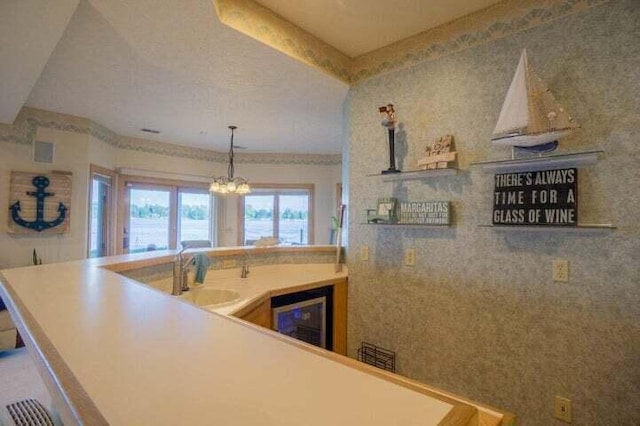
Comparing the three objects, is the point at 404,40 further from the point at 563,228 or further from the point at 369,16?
the point at 563,228

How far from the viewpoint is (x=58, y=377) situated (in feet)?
1.73

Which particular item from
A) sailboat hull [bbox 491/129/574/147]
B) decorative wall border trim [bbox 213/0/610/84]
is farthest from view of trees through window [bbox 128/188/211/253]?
sailboat hull [bbox 491/129/574/147]

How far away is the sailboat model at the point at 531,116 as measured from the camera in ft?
5.67

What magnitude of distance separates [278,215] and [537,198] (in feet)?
16.1

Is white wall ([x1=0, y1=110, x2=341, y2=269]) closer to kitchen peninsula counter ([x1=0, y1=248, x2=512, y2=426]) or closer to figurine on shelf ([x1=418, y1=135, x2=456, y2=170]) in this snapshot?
kitchen peninsula counter ([x1=0, y1=248, x2=512, y2=426])

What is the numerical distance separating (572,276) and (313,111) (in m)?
2.71

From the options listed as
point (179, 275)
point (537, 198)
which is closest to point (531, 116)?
point (537, 198)

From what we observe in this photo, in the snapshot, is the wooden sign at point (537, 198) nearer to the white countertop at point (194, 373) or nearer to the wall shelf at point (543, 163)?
the wall shelf at point (543, 163)

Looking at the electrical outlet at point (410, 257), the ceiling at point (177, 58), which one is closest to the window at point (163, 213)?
the ceiling at point (177, 58)

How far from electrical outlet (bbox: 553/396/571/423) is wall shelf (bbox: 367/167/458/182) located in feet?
4.48

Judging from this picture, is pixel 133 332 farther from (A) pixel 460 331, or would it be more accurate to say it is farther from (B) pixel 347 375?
(A) pixel 460 331

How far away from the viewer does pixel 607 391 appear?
165 cm

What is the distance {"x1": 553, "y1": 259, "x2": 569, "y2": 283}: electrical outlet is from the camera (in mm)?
1786

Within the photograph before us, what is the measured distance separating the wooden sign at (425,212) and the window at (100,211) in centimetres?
398
